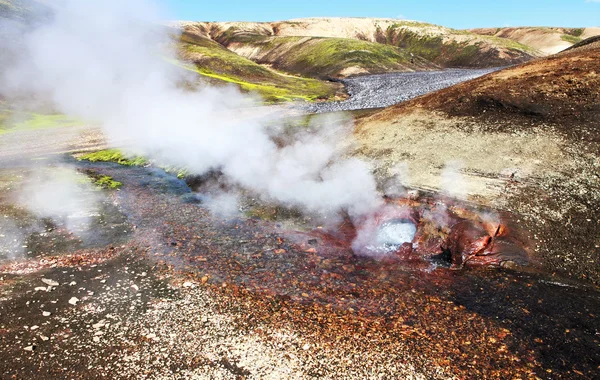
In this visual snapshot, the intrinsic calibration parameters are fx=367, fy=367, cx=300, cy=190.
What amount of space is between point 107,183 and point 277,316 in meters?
15.8

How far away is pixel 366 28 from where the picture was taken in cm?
16375

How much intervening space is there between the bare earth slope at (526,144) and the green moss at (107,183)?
13.9 metres

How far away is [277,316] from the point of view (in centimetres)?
925

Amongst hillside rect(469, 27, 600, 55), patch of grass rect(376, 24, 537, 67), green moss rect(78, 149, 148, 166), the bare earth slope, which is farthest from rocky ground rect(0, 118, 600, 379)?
hillside rect(469, 27, 600, 55)

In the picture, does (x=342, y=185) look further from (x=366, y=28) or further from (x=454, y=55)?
(x=366, y=28)

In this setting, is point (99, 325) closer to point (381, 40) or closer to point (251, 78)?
point (251, 78)

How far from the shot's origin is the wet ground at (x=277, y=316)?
7703 mm

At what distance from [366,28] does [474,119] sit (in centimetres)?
16158

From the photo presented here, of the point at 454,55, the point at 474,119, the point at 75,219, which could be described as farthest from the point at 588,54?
the point at 454,55

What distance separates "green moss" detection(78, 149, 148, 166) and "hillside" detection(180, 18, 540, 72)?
7612 cm

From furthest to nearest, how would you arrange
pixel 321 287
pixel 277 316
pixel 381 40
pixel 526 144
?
pixel 381 40 < pixel 526 144 < pixel 321 287 < pixel 277 316

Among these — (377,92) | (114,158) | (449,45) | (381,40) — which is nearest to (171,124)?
(114,158)

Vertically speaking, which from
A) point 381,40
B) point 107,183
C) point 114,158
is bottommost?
point 107,183

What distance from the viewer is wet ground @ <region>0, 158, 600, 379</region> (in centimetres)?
770
